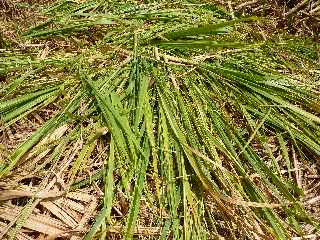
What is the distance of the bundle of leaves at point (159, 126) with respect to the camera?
1585 millimetres

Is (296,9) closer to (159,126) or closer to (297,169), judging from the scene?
(297,169)

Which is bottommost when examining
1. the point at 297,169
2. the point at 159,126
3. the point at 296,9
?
the point at 297,169

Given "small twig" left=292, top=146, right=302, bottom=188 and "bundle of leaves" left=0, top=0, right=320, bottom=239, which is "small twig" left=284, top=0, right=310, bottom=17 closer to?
"bundle of leaves" left=0, top=0, right=320, bottom=239

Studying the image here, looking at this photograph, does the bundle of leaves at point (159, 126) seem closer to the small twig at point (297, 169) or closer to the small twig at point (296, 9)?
the small twig at point (297, 169)

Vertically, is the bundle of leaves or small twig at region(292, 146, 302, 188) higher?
the bundle of leaves

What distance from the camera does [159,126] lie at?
1.75m

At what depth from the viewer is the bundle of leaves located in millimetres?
1585

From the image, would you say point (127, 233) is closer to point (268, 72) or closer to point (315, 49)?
point (268, 72)

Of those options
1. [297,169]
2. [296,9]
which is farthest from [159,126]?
[296,9]

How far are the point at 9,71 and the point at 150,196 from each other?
2.42 ft

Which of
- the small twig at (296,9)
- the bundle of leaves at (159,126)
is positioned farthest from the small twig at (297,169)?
the small twig at (296,9)

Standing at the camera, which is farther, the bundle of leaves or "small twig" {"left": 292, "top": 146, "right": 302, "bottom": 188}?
"small twig" {"left": 292, "top": 146, "right": 302, "bottom": 188}

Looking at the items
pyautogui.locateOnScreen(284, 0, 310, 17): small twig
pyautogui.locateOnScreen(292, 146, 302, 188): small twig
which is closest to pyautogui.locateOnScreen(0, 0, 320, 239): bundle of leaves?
pyautogui.locateOnScreen(292, 146, 302, 188): small twig

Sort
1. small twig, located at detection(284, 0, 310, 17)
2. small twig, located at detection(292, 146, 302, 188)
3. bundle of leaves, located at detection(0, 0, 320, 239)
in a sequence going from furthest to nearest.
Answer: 1. small twig, located at detection(284, 0, 310, 17)
2. small twig, located at detection(292, 146, 302, 188)
3. bundle of leaves, located at detection(0, 0, 320, 239)
